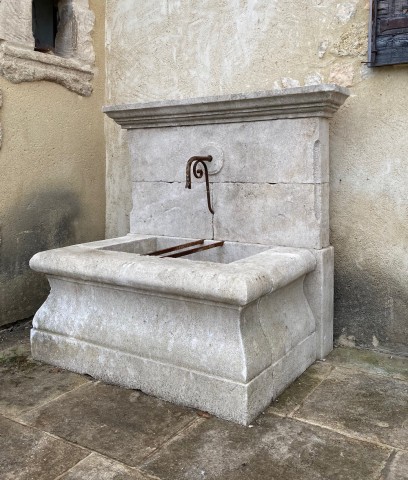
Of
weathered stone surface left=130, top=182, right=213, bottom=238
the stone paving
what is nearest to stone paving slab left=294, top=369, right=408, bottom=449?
the stone paving

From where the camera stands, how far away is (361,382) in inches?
98.2

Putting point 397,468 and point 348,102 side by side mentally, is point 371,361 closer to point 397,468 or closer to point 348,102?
point 397,468

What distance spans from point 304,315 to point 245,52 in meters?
1.71

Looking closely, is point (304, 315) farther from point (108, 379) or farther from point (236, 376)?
point (108, 379)

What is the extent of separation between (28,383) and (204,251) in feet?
4.00

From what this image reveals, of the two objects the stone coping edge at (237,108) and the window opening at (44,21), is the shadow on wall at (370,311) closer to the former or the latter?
the stone coping edge at (237,108)

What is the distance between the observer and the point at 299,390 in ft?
7.89

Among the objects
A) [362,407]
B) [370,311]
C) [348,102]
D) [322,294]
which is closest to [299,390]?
[362,407]

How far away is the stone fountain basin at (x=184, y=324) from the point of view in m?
2.12

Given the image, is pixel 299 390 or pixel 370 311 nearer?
pixel 299 390

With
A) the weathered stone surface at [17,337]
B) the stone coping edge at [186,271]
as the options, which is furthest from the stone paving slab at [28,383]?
the stone coping edge at [186,271]

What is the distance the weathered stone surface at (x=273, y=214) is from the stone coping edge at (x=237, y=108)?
0.39 m

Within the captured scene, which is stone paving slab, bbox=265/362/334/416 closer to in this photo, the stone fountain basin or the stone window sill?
the stone fountain basin

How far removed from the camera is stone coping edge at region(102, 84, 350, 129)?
252cm
